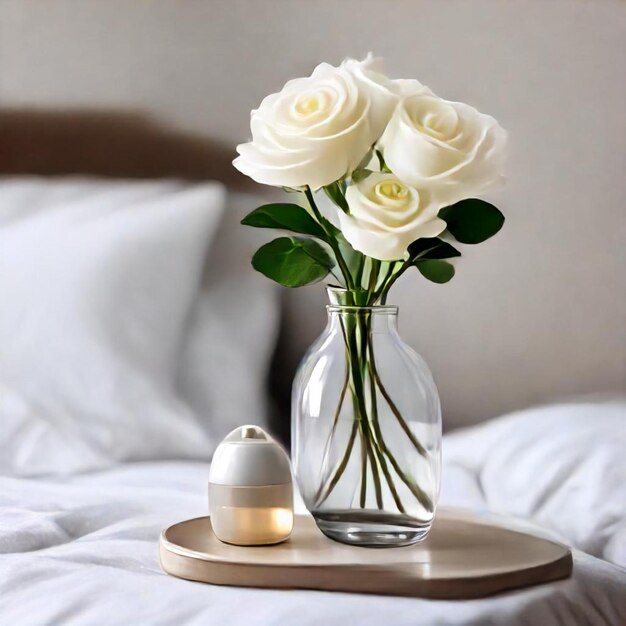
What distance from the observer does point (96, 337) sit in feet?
4.79

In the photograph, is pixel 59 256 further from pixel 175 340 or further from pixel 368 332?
pixel 368 332

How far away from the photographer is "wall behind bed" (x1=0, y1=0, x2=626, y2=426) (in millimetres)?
1414

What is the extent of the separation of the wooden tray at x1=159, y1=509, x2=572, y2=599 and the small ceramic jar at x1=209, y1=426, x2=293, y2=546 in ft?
0.04

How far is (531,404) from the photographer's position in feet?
4.70

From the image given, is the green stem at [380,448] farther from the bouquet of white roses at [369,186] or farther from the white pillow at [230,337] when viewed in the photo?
the white pillow at [230,337]

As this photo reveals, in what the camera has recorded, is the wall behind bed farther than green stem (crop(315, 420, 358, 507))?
Yes

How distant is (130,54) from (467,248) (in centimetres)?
67

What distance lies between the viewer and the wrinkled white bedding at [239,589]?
70cm

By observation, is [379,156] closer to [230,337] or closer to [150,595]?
[150,595]

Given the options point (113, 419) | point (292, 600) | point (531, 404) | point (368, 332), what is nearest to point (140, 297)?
point (113, 419)

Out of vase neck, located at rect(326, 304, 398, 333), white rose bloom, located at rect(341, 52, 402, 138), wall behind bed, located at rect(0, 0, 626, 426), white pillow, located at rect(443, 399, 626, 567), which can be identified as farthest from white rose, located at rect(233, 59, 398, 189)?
wall behind bed, located at rect(0, 0, 626, 426)

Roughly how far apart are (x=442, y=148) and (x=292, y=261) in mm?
176

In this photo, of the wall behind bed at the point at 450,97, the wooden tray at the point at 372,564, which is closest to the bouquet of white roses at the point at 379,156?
the wooden tray at the point at 372,564

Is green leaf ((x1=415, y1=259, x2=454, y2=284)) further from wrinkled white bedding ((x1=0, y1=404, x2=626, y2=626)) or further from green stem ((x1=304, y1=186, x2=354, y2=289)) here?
wrinkled white bedding ((x1=0, y1=404, x2=626, y2=626))
